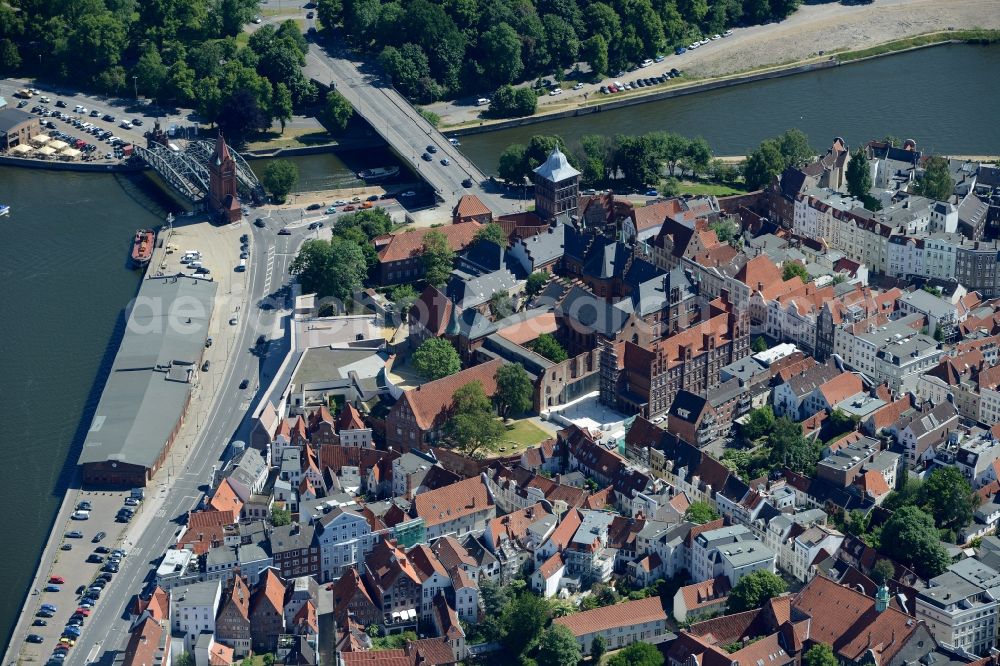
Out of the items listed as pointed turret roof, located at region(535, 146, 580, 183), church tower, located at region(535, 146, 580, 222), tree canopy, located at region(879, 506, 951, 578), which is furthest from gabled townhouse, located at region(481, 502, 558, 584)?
pointed turret roof, located at region(535, 146, 580, 183)

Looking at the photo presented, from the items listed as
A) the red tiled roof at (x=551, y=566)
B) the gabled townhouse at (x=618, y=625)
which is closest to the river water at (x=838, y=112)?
the red tiled roof at (x=551, y=566)

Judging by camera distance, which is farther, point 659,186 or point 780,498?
point 659,186

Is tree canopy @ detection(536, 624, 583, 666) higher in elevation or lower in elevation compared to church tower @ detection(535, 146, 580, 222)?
lower

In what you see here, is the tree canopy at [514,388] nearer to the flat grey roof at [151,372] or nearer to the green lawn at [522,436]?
the green lawn at [522,436]

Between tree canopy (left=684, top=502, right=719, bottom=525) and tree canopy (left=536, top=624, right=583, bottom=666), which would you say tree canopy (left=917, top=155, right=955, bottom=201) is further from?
tree canopy (left=536, top=624, right=583, bottom=666)

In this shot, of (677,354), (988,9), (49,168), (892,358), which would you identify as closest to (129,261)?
(49,168)

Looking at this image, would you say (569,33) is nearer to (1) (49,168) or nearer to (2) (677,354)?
(1) (49,168)

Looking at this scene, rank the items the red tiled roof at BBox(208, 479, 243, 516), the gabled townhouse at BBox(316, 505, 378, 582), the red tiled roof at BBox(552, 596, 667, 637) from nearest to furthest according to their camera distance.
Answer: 1. the red tiled roof at BBox(552, 596, 667, 637)
2. the gabled townhouse at BBox(316, 505, 378, 582)
3. the red tiled roof at BBox(208, 479, 243, 516)
